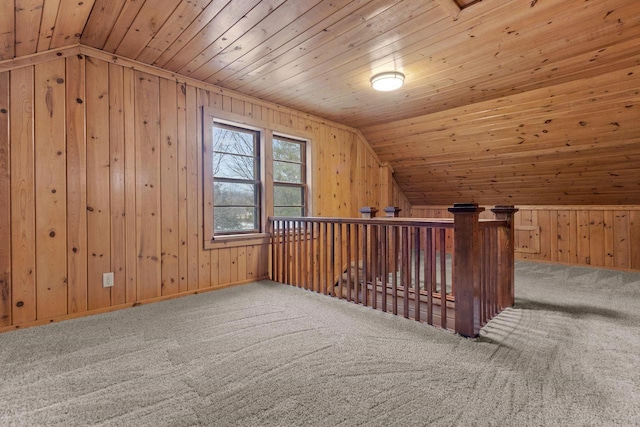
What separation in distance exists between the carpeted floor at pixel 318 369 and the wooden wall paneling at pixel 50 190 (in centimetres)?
28

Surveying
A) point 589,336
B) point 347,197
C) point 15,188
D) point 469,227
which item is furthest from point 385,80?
point 15,188

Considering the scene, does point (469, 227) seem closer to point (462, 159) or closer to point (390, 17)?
point (390, 17)

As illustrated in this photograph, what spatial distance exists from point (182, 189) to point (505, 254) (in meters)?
2.97

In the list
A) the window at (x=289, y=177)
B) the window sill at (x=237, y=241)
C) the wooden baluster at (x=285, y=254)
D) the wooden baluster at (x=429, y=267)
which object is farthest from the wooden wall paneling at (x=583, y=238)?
the window sill at (x=237, y=241)

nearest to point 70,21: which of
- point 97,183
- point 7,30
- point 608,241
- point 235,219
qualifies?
point 7,30

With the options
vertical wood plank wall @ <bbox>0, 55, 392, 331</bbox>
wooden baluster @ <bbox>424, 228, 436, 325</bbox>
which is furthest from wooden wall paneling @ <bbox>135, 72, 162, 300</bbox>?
wooden baluster @ <bbox>424, 228, 436, 325</bbox>

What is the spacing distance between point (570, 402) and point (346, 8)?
7.92 feet

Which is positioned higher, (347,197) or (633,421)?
(347,197)

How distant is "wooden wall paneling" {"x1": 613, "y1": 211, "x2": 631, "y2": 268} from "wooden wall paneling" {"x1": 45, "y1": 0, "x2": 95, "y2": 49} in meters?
6.06

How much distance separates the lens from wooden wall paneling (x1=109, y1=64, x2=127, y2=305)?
258 cm

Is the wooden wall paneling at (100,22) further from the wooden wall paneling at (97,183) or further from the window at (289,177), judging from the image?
the window at (289,177)

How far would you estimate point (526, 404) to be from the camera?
1322 millimetres

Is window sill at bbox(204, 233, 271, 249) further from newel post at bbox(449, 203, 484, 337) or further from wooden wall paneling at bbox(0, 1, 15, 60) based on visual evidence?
newel post at bbox(449, 203, 484, 337)

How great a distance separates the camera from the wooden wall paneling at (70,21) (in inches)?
73.7
